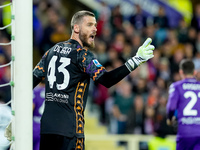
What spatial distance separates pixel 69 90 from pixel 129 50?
816 centimetres

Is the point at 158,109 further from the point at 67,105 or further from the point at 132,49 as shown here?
the point at 67,105

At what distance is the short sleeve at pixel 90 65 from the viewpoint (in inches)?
205

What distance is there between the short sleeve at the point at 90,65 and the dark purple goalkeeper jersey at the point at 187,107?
8.63 ft

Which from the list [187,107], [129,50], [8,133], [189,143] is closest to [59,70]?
[8,133]

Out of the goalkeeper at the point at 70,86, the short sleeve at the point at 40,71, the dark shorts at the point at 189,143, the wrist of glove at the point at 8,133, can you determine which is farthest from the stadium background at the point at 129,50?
the wrist of glove at the point at 8,133

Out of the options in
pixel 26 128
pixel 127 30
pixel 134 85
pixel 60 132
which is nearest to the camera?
pixel 26 128

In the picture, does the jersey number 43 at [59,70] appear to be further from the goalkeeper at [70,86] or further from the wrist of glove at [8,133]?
the wrist of glove at [8,133]

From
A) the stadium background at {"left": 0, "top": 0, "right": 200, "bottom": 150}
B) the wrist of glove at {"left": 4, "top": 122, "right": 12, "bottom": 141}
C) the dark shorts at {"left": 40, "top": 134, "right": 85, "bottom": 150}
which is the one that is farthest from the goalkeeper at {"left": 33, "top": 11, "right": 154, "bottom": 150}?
the stadium background at {"left": 0, "top": 0, "right": 200, "bottom": 150}

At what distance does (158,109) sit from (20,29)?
7374mm

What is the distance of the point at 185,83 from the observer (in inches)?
302

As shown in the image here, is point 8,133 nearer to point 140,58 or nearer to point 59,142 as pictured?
point 59,142

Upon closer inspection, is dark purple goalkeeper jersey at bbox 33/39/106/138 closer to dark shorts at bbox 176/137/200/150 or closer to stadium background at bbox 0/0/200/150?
dark shorts at bbox 176/137/200/150

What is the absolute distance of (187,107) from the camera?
762 cm

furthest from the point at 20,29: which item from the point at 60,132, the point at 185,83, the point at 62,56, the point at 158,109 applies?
the point at 158,109
